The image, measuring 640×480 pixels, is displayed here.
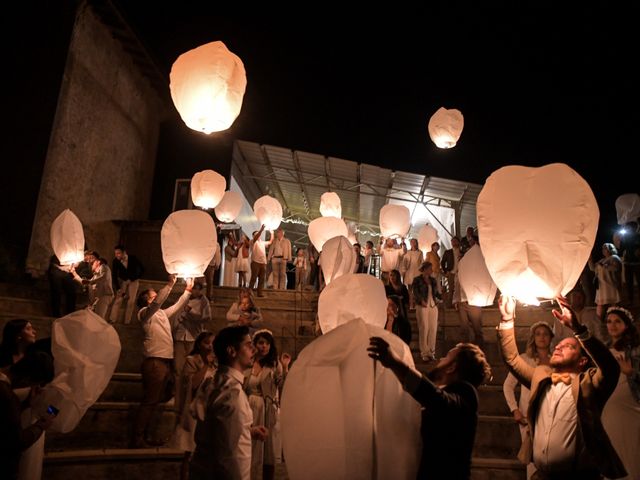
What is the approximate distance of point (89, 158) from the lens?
1377 centimetres

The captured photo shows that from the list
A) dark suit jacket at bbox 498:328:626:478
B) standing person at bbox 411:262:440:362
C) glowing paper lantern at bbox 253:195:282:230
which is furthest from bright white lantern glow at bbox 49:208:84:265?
dark suit jacket at bbox 498:328:626:478

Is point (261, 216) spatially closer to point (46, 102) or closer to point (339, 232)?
point (339, 232)

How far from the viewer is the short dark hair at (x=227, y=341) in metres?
3.01

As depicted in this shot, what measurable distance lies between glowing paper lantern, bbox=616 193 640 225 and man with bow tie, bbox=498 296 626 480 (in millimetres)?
8285

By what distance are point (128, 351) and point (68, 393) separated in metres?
4.45

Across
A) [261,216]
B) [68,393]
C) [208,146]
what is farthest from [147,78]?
[68,393]

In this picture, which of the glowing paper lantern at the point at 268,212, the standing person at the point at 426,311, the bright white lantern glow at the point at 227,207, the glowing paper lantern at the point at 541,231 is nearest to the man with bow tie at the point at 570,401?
the glowing paper lantern at the point at 541,231

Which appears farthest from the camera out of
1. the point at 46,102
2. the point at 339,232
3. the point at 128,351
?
the point at 46,102

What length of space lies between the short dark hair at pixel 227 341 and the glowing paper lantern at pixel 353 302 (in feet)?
1.91

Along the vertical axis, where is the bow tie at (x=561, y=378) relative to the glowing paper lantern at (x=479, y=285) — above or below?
below

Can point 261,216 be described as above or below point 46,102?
below

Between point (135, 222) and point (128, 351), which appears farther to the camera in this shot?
point (135, 222)

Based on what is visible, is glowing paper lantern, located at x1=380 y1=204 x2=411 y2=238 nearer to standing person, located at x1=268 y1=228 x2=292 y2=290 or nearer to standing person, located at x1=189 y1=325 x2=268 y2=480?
standing person, located at x1=268 y1=228 x2=292 y2=290

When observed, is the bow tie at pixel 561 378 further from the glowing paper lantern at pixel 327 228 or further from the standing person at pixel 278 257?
the standing person at pixel 278 257
